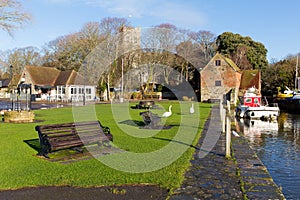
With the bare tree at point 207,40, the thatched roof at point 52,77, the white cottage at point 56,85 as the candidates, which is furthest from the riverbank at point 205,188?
the bare tree at point 207,40

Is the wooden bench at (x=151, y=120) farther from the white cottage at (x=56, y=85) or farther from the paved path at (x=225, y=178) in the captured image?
the white cottage at (x=56, y=85)

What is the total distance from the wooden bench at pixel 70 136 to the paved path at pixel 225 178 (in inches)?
117

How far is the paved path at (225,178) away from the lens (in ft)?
18.7

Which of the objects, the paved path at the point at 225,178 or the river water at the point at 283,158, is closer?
the paved path at the point at 225,178

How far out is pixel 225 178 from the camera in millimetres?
6777

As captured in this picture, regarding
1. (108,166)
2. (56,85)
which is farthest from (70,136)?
(56,85)

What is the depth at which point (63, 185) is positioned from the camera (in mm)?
6102

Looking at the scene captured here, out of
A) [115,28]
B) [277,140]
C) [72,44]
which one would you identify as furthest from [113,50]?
[277,140]

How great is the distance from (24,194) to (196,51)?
5347 cm

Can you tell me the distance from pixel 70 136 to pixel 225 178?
14.6 feet

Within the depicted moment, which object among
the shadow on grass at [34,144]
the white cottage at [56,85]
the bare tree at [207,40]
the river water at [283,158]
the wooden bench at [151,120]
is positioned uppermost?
the bare tree at [207,40]

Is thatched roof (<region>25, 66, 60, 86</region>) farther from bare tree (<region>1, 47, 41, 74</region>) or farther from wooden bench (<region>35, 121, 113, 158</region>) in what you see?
wooden bench (<region>35, 121, 113, 158</region>)

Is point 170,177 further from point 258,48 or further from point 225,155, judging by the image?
point 258,48

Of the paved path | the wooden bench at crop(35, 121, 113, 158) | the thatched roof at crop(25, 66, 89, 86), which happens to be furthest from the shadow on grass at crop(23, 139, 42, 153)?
the thatched roof at crop(25, 66, 89, 86)
